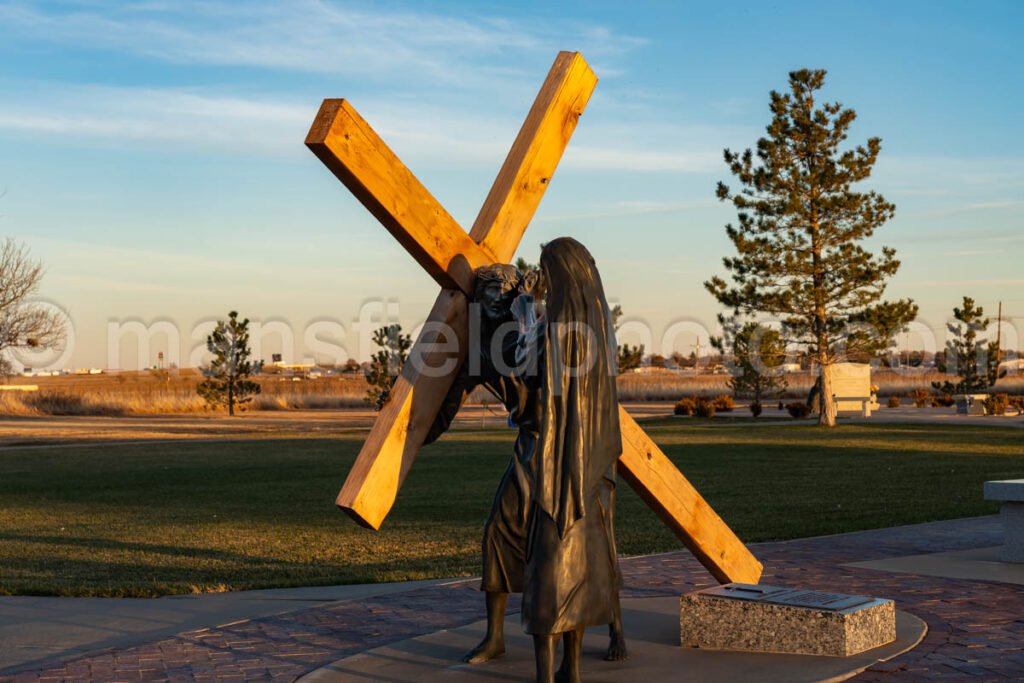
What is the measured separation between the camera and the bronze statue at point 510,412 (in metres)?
5.41

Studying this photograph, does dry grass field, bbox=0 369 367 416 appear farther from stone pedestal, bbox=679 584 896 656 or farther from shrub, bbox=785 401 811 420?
stone pedestal, bbox=679 584 896 656

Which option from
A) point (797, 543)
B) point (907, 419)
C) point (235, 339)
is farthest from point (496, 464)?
point (235, 339)

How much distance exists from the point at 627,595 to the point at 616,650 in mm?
2208

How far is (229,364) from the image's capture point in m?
50.3

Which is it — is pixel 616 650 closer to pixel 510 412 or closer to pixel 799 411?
pixel 510 412

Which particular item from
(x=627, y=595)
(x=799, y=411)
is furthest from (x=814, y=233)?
(x=627, y=595)

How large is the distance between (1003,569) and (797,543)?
214 centimetres

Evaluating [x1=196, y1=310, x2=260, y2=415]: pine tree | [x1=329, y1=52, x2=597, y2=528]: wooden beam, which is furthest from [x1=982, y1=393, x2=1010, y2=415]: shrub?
[x1=329, y1=52, x2=597, y2=528]: wooden beam

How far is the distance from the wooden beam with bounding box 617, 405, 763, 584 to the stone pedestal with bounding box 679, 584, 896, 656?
334 mm

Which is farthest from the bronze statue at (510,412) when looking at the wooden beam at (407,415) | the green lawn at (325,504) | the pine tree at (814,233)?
the pine tree at (814,233)

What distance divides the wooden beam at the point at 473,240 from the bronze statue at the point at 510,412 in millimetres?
145

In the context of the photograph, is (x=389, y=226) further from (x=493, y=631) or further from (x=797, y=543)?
(x=797, y=543)

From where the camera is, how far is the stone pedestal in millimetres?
6121

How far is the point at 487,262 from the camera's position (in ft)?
19.4
